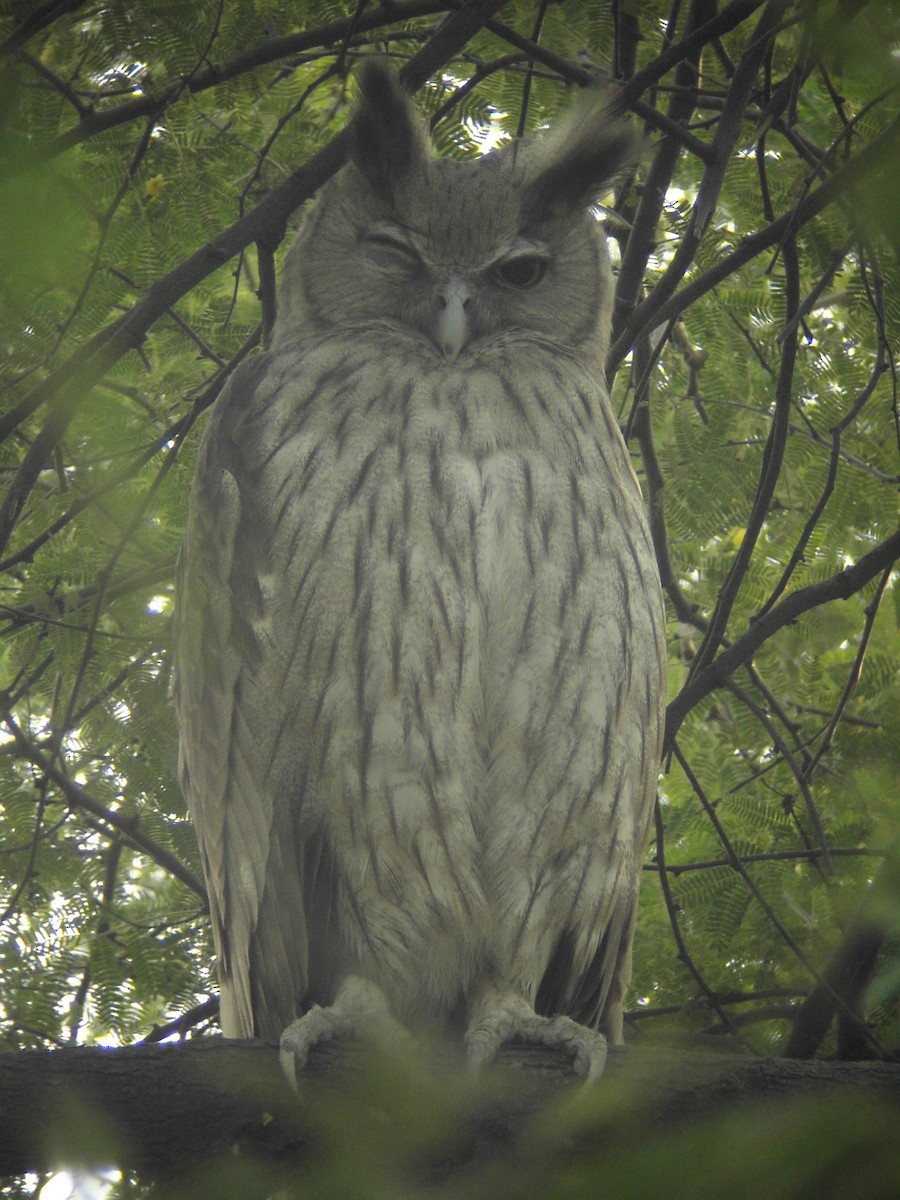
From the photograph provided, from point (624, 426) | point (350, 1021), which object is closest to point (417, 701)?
point (350, 1021)

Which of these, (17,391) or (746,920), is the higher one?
(17,391)

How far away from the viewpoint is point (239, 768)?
8.41 feet

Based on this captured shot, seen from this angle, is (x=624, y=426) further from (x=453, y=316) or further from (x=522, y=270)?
(x=453, y=316)

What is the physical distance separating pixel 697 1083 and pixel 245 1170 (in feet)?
3.51

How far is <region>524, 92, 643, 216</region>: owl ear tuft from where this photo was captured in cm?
306

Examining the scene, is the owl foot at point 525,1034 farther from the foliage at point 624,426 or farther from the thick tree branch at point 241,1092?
the foliage at point 624,426

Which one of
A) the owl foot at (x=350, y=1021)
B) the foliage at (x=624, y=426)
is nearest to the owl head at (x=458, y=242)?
the foliage at (x=624, y=426)

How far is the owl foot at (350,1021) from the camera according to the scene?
210cm

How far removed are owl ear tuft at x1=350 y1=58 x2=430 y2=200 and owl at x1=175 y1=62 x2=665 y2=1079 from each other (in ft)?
1.93

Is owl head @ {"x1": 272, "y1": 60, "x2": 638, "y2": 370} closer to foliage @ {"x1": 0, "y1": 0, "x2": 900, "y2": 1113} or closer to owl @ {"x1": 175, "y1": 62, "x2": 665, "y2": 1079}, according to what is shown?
foliage @ {"x1": 0, "y1": 0, "x2": 900, "y2": 1113}

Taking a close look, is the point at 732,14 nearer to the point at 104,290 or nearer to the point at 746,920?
the point at 104,290

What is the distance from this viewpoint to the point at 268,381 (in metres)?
2.84

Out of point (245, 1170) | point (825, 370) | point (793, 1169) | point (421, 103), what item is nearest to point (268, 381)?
point (421, 103)

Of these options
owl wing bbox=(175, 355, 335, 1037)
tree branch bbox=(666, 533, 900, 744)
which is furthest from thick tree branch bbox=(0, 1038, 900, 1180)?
tree branch bbox=(666, 533, 900, 744)
